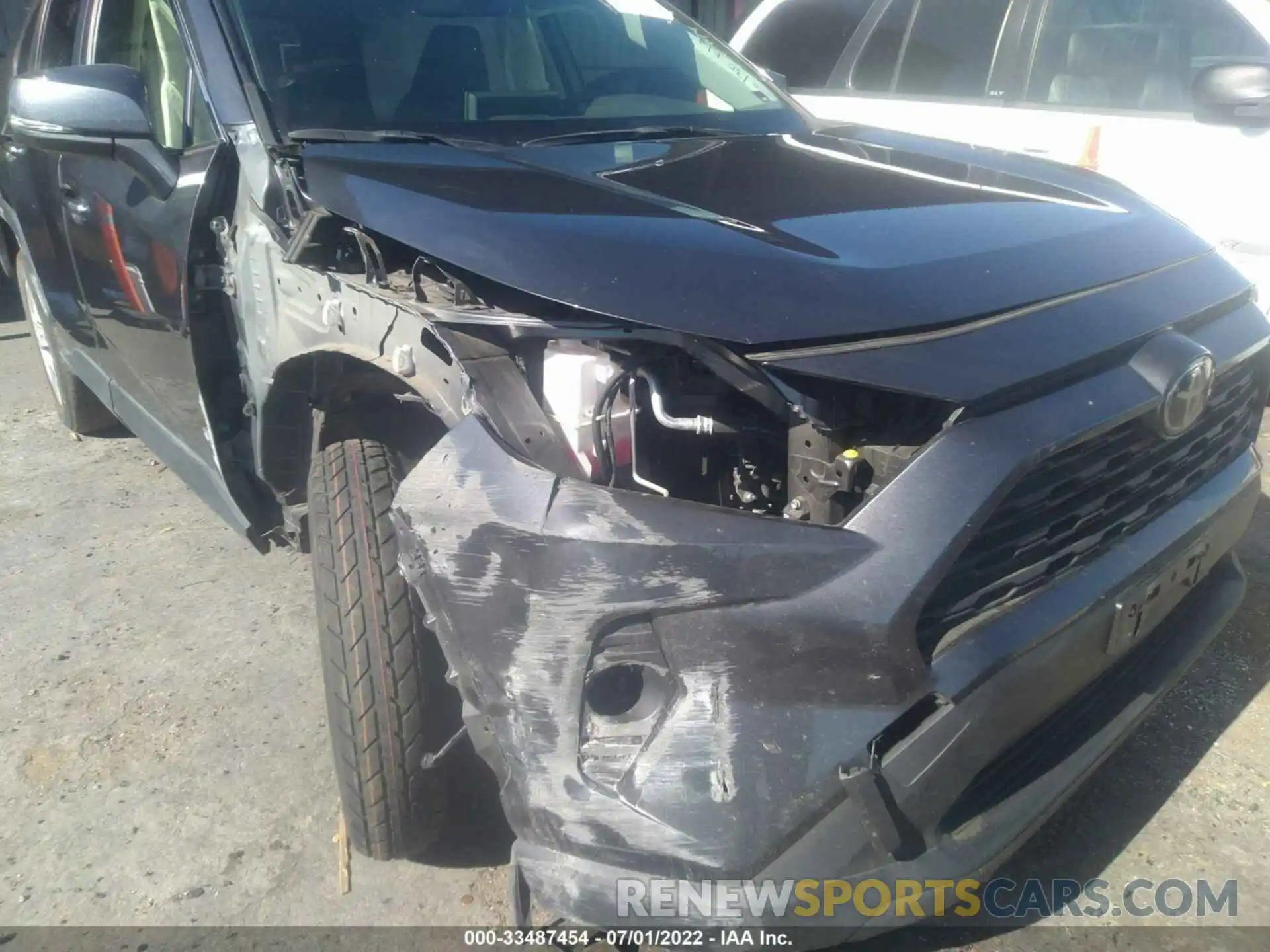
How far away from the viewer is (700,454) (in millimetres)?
1688

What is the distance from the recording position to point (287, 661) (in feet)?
9.71

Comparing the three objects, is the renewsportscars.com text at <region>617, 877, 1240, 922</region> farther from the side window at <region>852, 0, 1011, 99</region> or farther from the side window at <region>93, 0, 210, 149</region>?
the side window at <region>852, 0, 1011, 99</region>

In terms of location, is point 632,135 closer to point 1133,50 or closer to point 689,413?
point 689,413

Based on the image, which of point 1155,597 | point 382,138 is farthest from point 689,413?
point 382,138

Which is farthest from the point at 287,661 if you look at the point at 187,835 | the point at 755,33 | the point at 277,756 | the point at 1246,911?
the point at 755,33

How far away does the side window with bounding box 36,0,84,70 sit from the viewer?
3434mm

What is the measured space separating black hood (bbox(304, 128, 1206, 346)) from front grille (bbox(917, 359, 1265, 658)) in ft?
0.90

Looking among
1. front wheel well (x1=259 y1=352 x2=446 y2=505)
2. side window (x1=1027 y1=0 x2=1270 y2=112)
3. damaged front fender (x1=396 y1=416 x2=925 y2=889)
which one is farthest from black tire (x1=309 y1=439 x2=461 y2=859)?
side window (x1=1027 y1=0 x2=1270 y2=112)

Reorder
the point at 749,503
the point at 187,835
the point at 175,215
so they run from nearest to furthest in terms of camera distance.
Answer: the point at 749,503 < the point at 187,835 < the point at 175,215

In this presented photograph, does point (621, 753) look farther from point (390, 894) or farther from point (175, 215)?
point (175, 215)

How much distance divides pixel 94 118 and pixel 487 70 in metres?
0.93

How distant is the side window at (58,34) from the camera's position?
343 centimetres

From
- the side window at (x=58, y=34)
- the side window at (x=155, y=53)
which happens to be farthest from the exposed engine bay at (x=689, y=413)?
the side window at (x=58, y=34)

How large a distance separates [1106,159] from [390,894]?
3.77 metres
